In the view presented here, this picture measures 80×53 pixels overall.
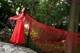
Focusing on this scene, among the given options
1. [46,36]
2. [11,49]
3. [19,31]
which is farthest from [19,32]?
[46,36]

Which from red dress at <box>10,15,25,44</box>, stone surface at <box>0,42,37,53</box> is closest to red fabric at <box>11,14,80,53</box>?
red dress at <box>10,15,25,44</box>

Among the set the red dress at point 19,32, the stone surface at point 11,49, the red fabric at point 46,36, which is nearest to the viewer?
the red fabric at point 46,36

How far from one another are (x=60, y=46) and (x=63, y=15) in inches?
113

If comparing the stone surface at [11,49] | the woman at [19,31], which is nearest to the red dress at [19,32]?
the woman at [19,31]

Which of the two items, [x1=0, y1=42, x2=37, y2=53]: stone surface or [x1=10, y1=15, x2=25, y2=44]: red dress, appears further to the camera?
[x1=0, y1=42, x2=37, y2=53]: stone surface

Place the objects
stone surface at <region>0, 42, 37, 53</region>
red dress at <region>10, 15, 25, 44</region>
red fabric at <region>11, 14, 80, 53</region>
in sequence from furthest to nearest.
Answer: stone surface at <region>0, 42, 37, 53</region> < red dress at <region>10, 15, 25, 44</region> < red fabric at <region>11, 14, 80, 53</region>

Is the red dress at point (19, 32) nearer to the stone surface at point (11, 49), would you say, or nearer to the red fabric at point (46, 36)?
the red fabric at point (46, 36)

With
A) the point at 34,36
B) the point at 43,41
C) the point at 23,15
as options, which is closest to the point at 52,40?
the point at 43,41

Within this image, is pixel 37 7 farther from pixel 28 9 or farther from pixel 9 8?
pixel 9 8

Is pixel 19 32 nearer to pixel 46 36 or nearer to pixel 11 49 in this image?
pixel 11 49

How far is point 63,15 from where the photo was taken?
920 cm

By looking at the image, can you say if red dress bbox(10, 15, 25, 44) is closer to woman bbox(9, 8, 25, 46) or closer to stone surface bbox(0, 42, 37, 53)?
woman bbox(9, 8, 25, 46)

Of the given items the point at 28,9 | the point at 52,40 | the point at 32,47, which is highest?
the point at 28,9

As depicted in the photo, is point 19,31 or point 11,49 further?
point 11,49
